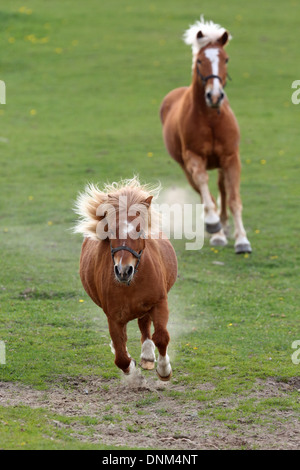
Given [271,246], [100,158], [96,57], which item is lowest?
[271,246]

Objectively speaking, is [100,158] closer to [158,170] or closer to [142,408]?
[158,170]

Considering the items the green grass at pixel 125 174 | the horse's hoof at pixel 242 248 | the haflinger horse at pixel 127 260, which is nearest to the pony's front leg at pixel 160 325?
the haflinger horse at pixel 127 260

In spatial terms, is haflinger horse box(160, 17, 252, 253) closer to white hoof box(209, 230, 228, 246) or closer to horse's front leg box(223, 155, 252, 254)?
horse's front leg box(223, 155, 252, 254)

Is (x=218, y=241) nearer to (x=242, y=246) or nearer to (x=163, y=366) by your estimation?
(x=242, y=246)

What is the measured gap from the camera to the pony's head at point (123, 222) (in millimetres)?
5777

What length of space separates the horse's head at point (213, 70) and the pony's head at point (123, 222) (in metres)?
4.96

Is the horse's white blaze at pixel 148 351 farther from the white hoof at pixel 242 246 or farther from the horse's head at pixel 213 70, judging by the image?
the white hoof at pixel 242 246

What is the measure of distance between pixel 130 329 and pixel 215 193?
7523 mm

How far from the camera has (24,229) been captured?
13.5m

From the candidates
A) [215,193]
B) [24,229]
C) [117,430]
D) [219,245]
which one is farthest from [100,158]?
[117,430]

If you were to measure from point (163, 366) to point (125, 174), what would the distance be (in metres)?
10.9

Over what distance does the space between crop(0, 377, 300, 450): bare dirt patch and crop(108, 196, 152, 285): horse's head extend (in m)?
1.19

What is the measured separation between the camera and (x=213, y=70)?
11281mm

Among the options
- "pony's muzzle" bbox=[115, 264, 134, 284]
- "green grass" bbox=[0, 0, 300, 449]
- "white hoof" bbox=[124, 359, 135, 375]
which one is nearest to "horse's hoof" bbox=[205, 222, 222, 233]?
"green grass" bbox=[0, 0, 300, 449]
